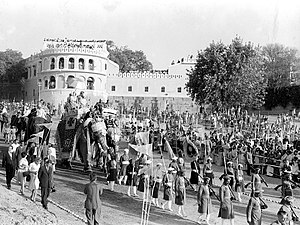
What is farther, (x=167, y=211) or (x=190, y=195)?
(x=190, y=195)

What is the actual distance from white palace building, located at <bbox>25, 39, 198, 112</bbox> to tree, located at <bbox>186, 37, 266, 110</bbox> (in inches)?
913

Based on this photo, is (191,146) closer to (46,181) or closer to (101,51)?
(46,181)

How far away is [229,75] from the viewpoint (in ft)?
154

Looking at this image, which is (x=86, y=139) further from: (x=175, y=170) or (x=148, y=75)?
(x=148, y=75)

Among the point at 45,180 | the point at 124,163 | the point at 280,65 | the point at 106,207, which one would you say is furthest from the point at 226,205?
the point at 280,65

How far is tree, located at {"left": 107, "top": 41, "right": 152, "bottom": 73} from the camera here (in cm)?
9188

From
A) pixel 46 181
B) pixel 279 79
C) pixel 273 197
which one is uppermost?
pixel 279 79

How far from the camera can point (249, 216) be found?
37.1ft

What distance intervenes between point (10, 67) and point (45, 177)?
7340 cm

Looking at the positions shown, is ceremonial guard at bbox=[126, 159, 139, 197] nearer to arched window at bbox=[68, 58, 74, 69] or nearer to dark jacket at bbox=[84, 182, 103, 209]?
dark jacket at bbox=[84, 182, 103, 209]

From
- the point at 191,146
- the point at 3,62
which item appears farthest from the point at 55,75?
the point at 191,146

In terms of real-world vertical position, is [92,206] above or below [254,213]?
above

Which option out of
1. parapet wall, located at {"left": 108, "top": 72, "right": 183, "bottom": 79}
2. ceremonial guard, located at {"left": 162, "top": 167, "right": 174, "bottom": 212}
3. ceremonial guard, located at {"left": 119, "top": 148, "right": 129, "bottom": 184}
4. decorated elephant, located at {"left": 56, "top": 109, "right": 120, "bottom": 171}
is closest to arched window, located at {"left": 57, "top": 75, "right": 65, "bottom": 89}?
parapet wall, located at {"left": 108, "top": 72, "right": 183, "bottom": 79}

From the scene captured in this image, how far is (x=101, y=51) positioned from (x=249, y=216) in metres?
64.1
